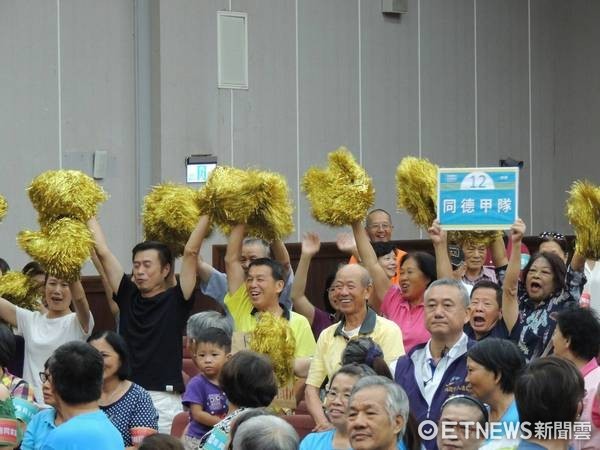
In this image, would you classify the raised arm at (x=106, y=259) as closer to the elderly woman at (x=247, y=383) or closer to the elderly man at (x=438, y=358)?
the elderly man at (x=438, y=358)

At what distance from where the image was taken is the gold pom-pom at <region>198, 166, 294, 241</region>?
6.09 m

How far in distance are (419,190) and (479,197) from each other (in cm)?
55

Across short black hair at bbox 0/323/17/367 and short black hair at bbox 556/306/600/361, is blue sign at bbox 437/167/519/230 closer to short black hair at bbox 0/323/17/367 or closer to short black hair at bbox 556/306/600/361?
short black hair at bbox 556/306/600/361

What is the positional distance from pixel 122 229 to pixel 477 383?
5.88m

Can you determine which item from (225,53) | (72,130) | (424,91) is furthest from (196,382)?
(424,91)

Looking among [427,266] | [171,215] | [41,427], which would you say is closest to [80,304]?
[171,215]

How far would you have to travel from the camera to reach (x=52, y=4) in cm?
952

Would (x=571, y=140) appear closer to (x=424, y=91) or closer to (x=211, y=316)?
(x=424, y=91)

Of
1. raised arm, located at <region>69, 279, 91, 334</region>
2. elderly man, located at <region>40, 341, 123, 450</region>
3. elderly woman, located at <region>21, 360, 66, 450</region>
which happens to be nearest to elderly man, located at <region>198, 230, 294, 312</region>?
raised arm, located at <region>69, 279, 91, 334</region>

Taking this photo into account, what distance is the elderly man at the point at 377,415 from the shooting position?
3822 mm

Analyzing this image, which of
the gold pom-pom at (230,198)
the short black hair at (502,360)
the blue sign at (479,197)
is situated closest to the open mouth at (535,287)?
the blue sign at (479,197)

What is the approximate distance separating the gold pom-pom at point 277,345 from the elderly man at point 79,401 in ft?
4.31

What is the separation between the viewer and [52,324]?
20.5 feet

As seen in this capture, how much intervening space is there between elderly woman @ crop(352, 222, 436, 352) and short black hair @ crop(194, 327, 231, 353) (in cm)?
97
